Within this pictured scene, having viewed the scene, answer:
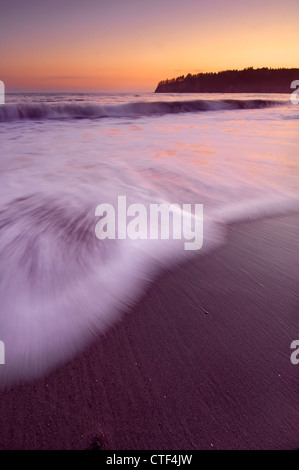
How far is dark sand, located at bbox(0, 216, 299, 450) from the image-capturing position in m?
0.81

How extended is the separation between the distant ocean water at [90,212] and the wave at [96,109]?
6.82m

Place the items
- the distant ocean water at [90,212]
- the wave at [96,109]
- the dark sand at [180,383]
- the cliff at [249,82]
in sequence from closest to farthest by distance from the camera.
→ 1. the dark sand at [180,383]
2. the distant ocean water at [90,212]
3. the wave at [96,109]
4. the cliff at [249,82]

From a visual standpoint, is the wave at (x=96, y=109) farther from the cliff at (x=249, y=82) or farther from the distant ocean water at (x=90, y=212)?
the cliff at (x=249, y=82)

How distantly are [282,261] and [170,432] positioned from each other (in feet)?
3.86

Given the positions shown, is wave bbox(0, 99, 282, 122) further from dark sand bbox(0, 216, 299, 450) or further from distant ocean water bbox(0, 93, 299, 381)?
dark sand bbox(0, 216, 299, 450)

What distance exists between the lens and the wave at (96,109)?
11445mm

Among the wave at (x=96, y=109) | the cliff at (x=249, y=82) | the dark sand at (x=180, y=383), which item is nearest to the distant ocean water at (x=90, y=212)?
the dark sand at (x=180, y=383)

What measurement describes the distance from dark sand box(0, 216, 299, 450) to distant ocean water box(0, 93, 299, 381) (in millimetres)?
128

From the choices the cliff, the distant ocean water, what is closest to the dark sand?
the distant ocean water

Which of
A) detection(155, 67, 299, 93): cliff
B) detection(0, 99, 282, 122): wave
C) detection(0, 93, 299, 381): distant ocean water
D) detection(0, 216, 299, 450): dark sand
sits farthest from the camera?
detection(155, 67, 299, 93): cliff

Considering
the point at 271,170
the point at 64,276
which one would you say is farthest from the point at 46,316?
the point at 271,170

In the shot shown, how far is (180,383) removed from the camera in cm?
96

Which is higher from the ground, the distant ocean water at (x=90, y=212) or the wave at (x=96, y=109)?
the wave at (x=96, y=109)

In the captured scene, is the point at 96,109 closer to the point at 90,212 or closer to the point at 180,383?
the point at 90,212
